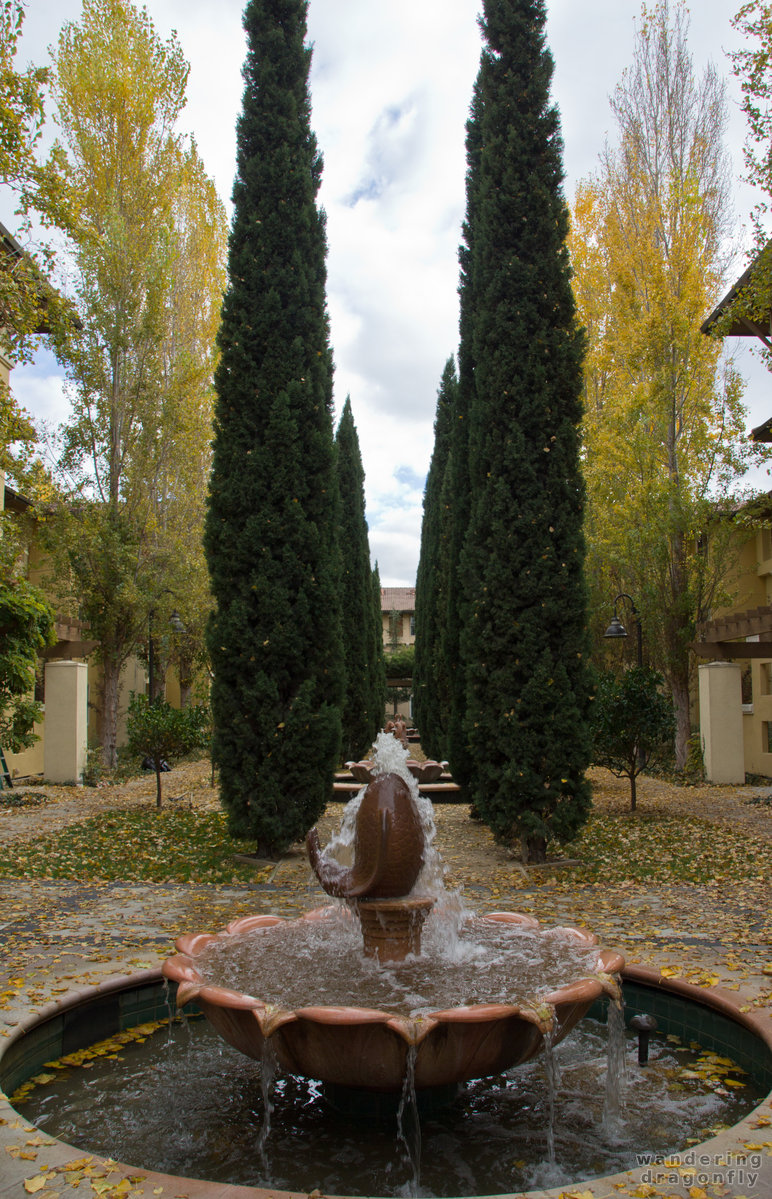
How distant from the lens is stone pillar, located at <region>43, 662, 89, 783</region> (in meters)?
15.7

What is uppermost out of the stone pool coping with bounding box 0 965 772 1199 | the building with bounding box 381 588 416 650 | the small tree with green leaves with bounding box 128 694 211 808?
the building with bounding box 381 588 416 650

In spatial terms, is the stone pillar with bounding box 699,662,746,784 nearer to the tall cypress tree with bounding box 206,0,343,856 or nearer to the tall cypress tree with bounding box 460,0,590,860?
the tall cypress tree with bounding box 460,0,590,860

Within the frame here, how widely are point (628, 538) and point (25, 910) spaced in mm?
13674

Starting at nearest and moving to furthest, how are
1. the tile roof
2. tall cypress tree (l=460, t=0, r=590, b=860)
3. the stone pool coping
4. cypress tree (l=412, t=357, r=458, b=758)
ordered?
the stone pool coping, tall cypress tree (l=460, t=0, r=590, b=860), cypress tree (l=412, t=357, r=458, b=758), the tile roof

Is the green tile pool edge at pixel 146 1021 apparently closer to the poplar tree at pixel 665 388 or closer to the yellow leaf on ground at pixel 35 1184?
the yellow leaf on ground at pixel 35 1184

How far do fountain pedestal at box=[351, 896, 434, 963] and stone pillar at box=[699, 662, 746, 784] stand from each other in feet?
43.1

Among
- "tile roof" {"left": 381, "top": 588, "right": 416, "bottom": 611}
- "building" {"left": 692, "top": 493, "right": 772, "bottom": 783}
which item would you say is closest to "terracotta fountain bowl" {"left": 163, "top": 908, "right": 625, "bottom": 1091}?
"building" {"left": 692, "top": 493, "right": 772, "bottom": 783}

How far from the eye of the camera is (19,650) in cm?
1259

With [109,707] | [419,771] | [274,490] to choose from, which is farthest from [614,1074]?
[109,707]

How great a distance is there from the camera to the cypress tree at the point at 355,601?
61.4 ft

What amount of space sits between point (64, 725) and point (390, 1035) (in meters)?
14.3

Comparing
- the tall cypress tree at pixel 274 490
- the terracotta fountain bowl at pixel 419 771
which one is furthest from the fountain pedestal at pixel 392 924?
the terracotta fountain bowl at pixel 419 771

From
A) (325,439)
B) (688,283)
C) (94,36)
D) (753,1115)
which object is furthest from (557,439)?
(94,36)

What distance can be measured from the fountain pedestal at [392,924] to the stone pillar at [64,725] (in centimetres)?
1305
